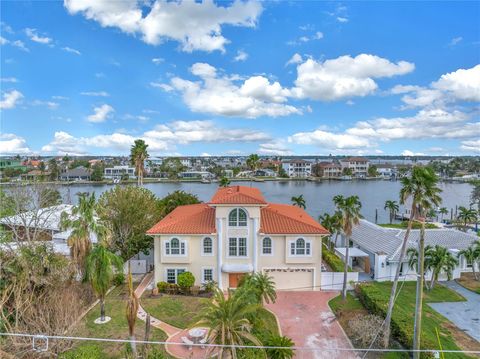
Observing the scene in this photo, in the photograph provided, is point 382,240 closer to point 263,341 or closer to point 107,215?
point 263,341

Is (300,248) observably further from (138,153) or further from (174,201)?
(138,153)

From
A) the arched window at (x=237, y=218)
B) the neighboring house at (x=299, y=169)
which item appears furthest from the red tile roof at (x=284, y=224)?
the neighboring house at (x=299, y=169)

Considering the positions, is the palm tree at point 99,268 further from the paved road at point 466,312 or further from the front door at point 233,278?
the paved road at point 466,312

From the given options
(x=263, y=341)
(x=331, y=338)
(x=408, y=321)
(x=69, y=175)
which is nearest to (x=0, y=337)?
(x=263, y=341)

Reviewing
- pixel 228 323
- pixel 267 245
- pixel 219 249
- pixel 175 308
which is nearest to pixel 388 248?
pixel 267 245

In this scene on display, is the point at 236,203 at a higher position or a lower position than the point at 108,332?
higher

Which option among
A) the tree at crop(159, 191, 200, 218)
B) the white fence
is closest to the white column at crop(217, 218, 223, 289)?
the white fence
